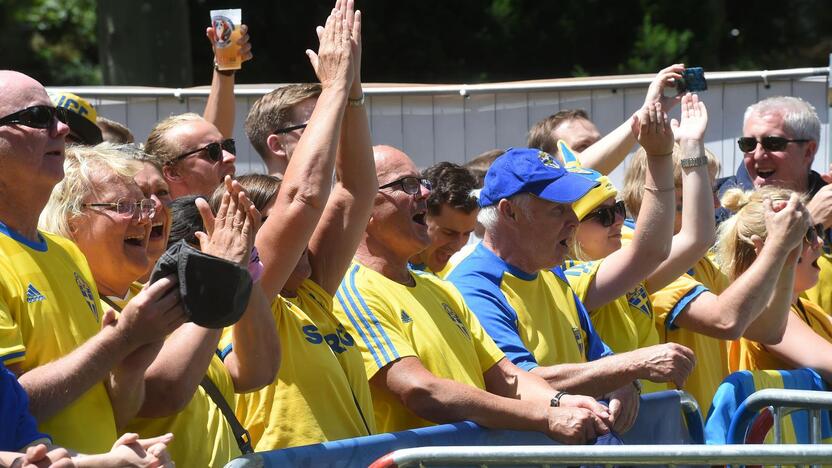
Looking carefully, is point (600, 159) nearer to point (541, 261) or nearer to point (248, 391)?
point (541, 261)

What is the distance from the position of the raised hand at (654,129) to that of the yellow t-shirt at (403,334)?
3.69 ft

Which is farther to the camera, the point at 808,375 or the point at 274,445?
the point at 808,375

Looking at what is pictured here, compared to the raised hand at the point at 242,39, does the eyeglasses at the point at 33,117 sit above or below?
below

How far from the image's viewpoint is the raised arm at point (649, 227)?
4891 millimetres

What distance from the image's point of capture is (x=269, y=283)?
365 centimetres

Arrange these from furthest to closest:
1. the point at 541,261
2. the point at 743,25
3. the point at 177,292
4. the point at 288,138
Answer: the point at 743,25 < the point at 288,138 < the point at 541,261 < the point at 177,292

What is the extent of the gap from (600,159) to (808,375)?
129 centimetres

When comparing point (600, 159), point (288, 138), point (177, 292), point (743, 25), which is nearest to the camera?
point (177, 292)

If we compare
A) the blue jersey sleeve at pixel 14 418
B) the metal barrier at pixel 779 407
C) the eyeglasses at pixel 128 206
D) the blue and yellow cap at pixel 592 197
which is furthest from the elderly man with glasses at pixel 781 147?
the blue jersey sleeve at pixel 14 418

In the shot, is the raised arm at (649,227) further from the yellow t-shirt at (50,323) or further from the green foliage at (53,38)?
the green foliage at (53,38)

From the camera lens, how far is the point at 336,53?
4.05 m

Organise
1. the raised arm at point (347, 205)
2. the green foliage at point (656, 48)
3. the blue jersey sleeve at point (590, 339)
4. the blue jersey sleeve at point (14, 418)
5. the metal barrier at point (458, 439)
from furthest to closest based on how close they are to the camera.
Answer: the green foliage at point (656, 48), the blue jersey sleeve at point (590, 339), the raised arm at point (347, 205), the metal barrier at point (458, 439), the blue jersey sleeve at point (14, 418)

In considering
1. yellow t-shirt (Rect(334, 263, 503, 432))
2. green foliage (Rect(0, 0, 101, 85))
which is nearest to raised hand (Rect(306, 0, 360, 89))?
yellow t-shirt (Rect(334, 263, 503, 432))

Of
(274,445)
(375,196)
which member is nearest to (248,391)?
(274,445)
